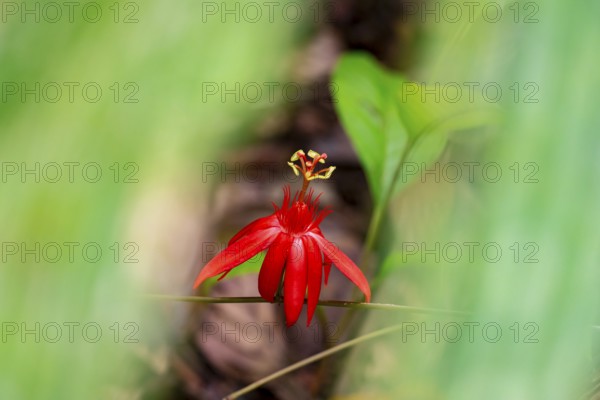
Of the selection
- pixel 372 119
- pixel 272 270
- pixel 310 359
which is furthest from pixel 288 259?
pixel 372 119

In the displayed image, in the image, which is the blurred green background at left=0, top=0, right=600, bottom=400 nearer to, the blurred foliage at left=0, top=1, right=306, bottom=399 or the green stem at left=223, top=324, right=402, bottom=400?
the blurred foliage at left=0, top=1, right=306, bottom=399

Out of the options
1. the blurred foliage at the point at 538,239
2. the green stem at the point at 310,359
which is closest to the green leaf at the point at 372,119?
the green stem at the point at 310,359

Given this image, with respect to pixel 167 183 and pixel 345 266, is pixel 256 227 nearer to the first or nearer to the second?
pixel 345 266

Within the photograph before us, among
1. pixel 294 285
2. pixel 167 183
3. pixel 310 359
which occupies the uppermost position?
pixel 167 183

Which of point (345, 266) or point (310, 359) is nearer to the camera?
point (345, 266)

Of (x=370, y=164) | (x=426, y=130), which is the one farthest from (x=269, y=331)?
(x=426, y=130)

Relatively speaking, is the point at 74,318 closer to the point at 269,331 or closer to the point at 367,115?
the point at 367,115
